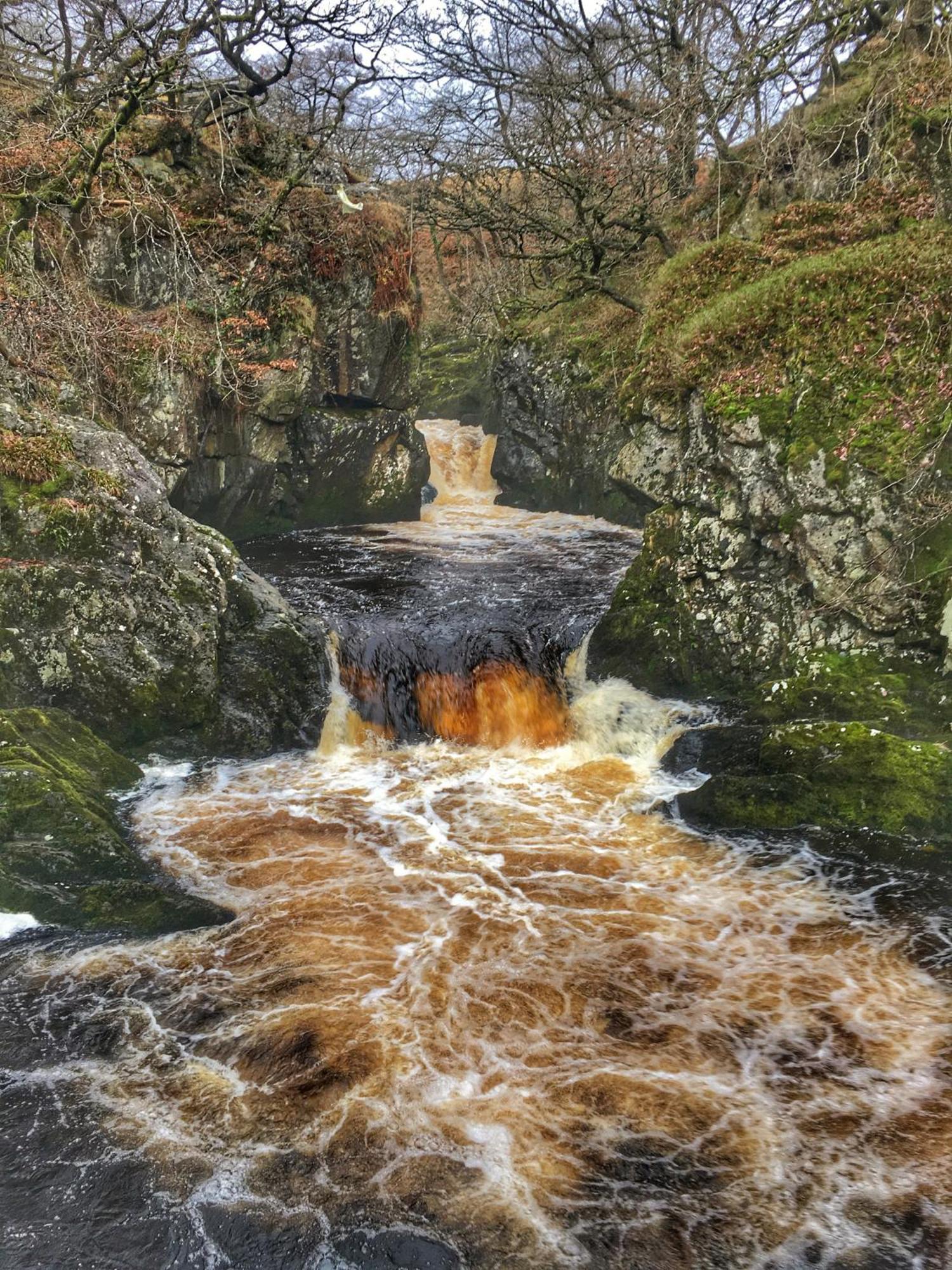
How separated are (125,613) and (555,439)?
10.2 metres

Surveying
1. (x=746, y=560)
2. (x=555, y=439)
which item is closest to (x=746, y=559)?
(x=746, y=560)

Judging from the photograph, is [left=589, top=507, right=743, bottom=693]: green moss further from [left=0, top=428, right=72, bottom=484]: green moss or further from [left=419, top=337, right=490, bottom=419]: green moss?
[left=419, top=337, right=490, bottom=419]: green moss

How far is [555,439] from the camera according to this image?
16.3 metres

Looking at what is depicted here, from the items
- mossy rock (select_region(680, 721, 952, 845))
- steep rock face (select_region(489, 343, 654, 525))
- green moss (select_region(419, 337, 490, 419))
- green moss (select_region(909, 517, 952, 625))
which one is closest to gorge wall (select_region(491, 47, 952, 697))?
green moss (select_region(909, 517, 952, 625))

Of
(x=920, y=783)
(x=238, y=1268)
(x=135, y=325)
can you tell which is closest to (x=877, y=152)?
(x=920, y=783)

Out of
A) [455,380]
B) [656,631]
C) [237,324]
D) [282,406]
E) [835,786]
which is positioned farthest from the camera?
[455,380]

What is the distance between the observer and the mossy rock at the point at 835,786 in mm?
6570

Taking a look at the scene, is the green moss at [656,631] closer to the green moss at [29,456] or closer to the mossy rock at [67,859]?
the mossy rock at [67,859]

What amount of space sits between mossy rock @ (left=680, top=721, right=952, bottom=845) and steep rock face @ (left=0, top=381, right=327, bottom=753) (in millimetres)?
4204

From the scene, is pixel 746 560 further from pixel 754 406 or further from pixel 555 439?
pixel 555 439

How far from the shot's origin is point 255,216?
1255 centimetres

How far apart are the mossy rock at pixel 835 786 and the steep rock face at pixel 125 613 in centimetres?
420

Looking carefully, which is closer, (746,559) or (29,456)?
(29,456)

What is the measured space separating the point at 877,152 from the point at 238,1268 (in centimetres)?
1019
